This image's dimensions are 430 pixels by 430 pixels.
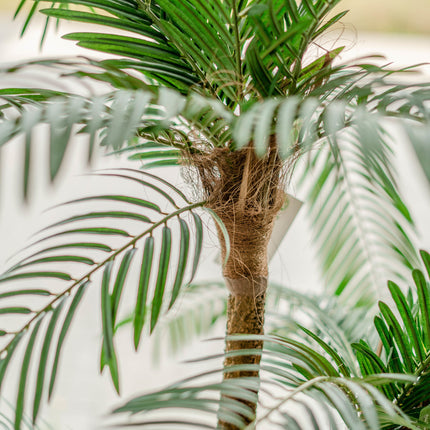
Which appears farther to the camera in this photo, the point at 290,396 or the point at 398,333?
the point at 398,333

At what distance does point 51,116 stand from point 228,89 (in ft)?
0.69

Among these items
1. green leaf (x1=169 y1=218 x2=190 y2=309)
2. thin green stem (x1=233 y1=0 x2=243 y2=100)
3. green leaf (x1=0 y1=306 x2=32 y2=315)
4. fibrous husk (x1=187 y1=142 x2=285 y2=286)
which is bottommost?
green leaf (x1=0 y1=306 x2=32 y2=315)

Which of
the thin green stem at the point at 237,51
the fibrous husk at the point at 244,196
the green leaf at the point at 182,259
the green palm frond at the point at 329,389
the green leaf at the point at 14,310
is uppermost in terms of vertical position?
the thin green stem at the point at 237,51

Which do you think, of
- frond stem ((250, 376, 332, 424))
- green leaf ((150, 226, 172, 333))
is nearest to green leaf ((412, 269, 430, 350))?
frond stem ((250, 376, 332, 424))

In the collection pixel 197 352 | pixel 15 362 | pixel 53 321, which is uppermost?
pixel 53 321

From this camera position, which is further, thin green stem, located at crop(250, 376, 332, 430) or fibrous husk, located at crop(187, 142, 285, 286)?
fibrous husk, located at crop(187, 142, 285, 286)

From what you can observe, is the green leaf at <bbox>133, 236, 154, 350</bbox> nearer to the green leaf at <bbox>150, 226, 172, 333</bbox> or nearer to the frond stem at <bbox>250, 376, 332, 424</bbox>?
the green leaf at <bbox>150, 226, 172, 333</bbox>

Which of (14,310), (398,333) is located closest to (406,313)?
(398,333)

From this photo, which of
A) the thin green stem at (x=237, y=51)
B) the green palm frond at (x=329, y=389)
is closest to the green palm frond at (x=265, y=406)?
the green palm frond at (x=329, y=389)

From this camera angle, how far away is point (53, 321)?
49 cm

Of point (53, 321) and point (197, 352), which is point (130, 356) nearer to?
point (197, 352)

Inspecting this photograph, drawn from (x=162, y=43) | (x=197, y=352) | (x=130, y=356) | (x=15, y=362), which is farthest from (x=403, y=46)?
(x=15, y=362)

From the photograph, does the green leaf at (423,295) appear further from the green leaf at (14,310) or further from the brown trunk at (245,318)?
the green leaf at (14,310)

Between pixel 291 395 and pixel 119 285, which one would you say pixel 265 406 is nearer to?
pixel 291 395
